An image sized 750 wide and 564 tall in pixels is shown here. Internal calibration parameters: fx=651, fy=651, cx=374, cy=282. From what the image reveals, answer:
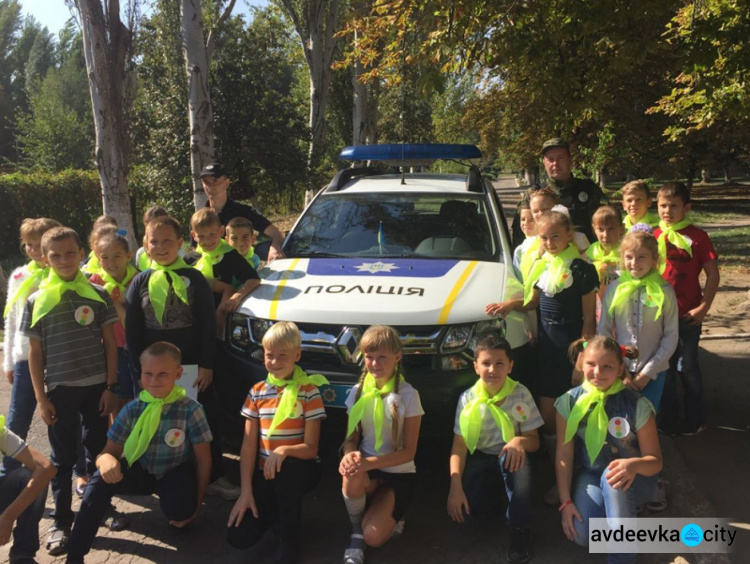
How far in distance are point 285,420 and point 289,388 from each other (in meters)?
0.16

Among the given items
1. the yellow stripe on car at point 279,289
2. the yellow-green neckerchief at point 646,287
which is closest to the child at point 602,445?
the yellow-green neckerchief at point 646,287

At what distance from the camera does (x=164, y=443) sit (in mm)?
3328

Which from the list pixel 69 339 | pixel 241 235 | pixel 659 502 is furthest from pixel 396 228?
pixel 659 502

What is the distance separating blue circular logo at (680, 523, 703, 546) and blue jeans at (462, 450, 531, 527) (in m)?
0.80

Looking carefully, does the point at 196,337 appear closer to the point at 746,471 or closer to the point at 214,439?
the point at 214,439

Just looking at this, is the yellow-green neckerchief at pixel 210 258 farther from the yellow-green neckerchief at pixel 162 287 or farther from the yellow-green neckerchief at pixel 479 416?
the yellow-green neckerchief at pixel 479 416

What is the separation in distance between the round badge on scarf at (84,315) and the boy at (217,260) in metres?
0.85

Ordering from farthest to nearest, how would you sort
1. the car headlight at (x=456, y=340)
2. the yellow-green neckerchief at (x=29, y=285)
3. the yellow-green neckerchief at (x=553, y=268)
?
the yellow-green neckerchief at (x=553, y=268), the yellow-green neckerchief at (x=29, y=285), the car headlight at (x=456, y=340)

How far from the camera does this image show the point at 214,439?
3.77 m

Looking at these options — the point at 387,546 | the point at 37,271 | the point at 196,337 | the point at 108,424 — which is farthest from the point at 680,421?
the point at 37,271

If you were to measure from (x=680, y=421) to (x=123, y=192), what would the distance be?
746 cm

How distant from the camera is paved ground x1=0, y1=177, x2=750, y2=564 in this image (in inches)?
127

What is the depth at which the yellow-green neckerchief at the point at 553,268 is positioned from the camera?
3812mm

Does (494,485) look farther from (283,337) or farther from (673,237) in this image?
(673,237)
